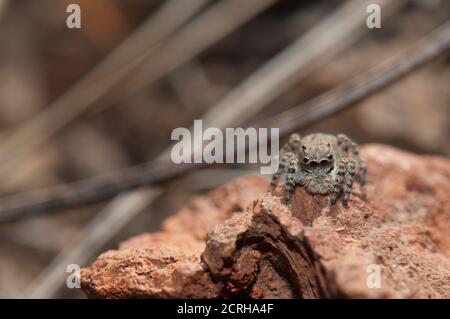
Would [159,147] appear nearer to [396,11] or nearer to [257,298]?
[396,11]

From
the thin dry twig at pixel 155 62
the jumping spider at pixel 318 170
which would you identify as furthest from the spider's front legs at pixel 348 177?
the thin dry twig at pixel 155 62

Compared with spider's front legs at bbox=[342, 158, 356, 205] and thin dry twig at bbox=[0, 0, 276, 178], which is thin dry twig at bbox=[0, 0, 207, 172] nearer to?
thin dry twig at bbox=[0, 0, 276, 178]

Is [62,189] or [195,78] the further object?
[195,78]

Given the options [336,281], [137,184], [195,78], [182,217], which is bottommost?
[336,281]

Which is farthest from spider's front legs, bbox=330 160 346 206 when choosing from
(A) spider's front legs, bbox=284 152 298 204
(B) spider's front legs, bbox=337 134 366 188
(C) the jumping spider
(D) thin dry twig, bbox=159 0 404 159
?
(D) thin dry twig, bbox=159 0 404 159

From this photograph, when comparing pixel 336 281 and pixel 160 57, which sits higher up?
pixel 160 57

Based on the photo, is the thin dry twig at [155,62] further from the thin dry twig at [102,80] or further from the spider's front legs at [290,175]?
the spider's front legs at [290,175]

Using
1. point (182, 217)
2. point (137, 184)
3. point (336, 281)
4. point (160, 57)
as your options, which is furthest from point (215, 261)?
point (160, 57)
